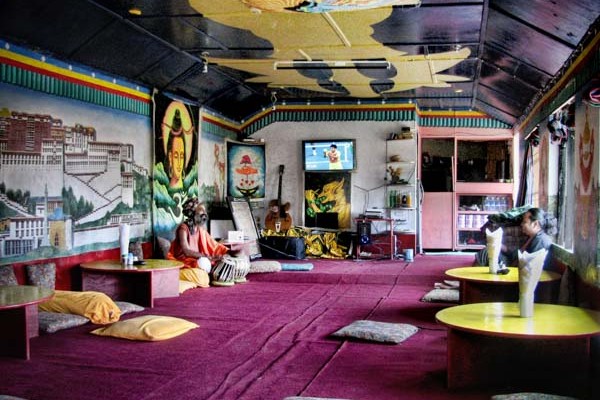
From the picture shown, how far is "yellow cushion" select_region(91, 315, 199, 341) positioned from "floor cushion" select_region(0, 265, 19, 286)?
1060 mm

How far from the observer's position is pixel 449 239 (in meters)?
14.0

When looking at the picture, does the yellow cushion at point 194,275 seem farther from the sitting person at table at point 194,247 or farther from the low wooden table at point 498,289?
the low wooden table at point 498,289

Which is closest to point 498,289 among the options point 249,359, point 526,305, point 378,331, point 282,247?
point 378,331

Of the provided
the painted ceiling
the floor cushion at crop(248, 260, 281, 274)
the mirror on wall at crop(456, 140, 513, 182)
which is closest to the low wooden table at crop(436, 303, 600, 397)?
the painted ceiling

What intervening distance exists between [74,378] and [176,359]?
85cm

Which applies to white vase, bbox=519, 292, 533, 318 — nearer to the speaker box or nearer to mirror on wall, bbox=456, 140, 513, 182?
the speaker box

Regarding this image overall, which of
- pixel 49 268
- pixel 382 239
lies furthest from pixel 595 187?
pixel 382 239

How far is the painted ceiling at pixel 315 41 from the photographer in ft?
20.3

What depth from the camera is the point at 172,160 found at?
1011 cm

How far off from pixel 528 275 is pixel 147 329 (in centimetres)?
349

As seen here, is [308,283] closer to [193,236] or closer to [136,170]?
[193,236]

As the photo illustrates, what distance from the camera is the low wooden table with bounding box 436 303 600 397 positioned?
174 inches

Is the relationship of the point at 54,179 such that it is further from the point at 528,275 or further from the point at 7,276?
the point at 528,275

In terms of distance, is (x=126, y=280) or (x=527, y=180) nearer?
(x=126, y=280)
